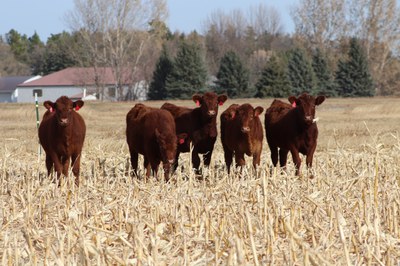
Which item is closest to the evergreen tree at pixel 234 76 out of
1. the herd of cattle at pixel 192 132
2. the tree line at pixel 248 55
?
the tree line at pixel 248 55

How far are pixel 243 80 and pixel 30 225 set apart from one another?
55.4 metres

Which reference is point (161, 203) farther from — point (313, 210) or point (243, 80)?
point (243, 80)

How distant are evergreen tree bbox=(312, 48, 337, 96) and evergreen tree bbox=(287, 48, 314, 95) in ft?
8.79

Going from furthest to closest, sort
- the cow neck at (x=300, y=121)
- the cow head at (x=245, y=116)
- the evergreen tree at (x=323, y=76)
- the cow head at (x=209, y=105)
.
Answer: the evergreen tree at (x=323, y=76)
the cow head at (x=209, y=105)
the cow neck at (x=300, y=121)
the cow head at (x=245, y=116)

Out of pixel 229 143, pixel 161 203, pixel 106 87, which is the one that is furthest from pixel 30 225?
pixel 106 87

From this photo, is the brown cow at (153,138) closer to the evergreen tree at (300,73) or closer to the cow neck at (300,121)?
the cow neck at (300,121)

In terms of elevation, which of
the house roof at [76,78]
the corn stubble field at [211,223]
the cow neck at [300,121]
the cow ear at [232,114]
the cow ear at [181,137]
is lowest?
the house roof at [76,78]

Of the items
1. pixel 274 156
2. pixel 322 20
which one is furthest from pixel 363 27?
pixel 274 156

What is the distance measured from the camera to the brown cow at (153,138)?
13.1 metres

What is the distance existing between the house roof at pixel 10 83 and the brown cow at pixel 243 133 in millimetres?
89666

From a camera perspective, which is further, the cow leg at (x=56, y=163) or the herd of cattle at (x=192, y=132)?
the herd of cattle at (x=192, y=132)

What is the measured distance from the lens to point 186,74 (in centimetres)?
6319

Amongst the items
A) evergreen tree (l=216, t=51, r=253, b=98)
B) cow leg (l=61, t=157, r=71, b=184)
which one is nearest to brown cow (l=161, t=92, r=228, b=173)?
cow leg (l=61, t=157, r=71, b=184)

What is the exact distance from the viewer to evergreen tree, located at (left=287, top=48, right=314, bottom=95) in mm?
63312
